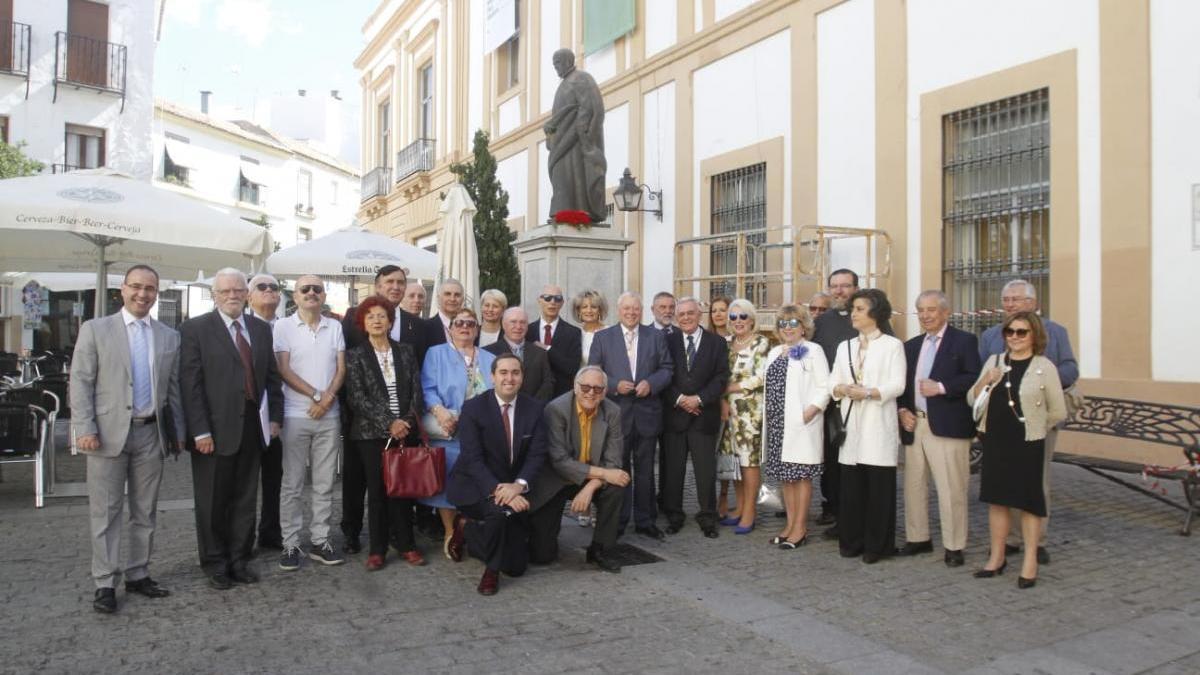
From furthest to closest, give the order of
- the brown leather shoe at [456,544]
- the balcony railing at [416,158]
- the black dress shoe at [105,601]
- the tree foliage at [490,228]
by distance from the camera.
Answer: the balcony railing at [416,158], the tree foliage at [490,228], the brown leather shoe at [456,544], the black dress shoe at [105,601]

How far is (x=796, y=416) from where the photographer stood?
5887mm

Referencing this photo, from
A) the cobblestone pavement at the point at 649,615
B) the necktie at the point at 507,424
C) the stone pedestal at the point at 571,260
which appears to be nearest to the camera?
the cobblestone pavement at the point at 649,615

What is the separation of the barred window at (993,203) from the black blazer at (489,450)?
5.66 metres

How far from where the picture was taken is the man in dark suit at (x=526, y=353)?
602 centimetres

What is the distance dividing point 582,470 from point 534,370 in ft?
3.22

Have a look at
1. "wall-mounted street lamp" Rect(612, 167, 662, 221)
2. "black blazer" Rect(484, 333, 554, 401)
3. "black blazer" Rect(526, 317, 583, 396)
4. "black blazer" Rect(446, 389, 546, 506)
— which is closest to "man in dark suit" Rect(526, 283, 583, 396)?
"black blazer" Rect(526, 317, 583, 396)

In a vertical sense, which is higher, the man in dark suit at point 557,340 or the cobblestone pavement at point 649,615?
the man in dark suit at point 557,340

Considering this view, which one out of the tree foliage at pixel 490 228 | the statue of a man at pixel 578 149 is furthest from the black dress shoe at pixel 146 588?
the tree foliage at pixel 490 228

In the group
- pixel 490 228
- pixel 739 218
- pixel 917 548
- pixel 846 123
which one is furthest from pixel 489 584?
pixel 490 228

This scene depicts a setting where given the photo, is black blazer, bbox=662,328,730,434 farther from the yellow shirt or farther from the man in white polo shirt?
the man in white polo shirt

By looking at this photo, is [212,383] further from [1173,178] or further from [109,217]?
[1173,178]

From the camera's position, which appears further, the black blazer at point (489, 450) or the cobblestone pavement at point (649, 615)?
the black blazer at point (489, 450)

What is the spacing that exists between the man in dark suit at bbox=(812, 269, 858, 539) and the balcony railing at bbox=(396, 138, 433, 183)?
60.1 ft

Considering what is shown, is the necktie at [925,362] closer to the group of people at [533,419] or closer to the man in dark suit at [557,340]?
the group of people at [533,419]
